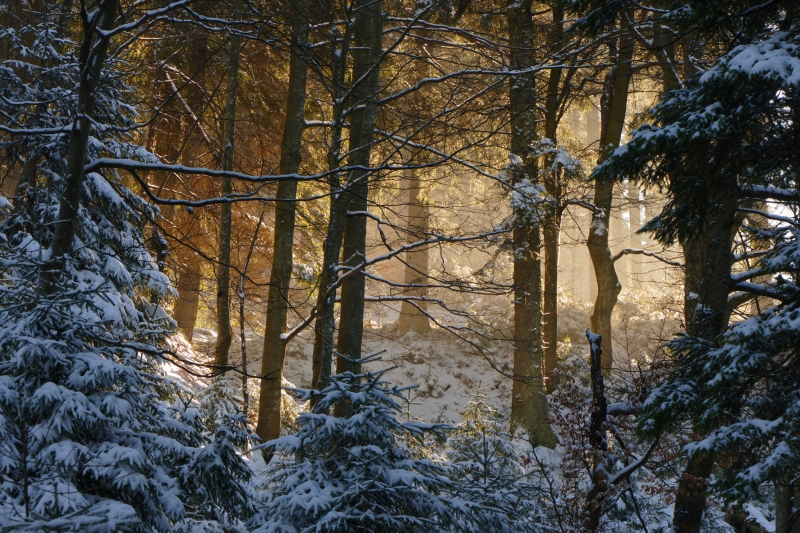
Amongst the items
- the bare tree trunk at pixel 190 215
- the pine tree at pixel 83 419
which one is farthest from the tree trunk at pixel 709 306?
the bare tree trunk at pixel 190 215

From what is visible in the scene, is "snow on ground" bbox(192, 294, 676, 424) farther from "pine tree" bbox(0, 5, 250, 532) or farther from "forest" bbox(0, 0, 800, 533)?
"pine tree" bbox(0, 5, 250, 532)

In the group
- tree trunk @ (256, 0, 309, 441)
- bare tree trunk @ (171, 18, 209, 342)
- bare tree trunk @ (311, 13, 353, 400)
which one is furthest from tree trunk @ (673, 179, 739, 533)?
bare tree trunk @ (171, 18, 209, 342)

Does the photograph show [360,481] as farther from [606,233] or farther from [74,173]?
[606,233]

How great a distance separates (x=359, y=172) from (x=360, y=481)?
488 centimetres

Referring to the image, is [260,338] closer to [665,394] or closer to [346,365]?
[346,365]

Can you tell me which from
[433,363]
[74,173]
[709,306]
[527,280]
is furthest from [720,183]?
[433,363]

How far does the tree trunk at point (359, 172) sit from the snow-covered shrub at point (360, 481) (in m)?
2.54

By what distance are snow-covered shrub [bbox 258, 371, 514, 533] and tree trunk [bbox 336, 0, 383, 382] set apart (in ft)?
8.33

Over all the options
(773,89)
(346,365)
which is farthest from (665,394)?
(346,365)

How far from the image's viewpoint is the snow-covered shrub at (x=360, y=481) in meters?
3.80

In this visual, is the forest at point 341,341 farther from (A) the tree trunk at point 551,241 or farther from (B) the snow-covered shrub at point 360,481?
(A) the tree trunk at point 551,241

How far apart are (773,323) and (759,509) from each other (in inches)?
326

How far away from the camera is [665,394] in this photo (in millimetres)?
5383

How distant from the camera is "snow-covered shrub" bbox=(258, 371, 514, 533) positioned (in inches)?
150
